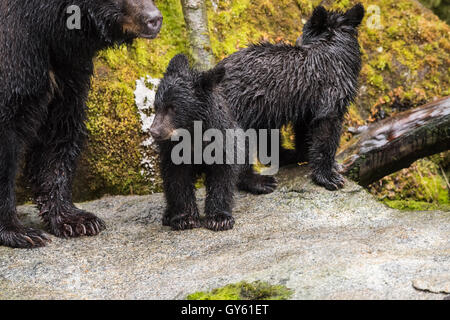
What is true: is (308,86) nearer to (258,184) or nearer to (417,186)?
(258,184)

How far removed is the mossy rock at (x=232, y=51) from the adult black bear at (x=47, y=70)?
1.40 metres

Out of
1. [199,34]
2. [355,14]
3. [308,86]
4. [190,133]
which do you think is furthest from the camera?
[199,34]

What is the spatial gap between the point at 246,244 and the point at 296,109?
199 centimetres

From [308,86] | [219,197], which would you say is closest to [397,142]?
[308,86]

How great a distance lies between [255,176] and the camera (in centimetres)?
676

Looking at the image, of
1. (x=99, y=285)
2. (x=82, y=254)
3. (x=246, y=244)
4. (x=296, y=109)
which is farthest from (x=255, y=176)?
(x=99, y=285)

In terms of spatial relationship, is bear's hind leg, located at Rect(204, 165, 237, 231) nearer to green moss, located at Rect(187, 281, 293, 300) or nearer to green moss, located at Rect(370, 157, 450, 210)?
green moss, located at Rect(187, 281, 293, 300)

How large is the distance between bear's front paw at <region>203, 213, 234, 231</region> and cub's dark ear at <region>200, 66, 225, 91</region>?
1168 mm

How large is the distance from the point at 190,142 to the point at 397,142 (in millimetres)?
2475

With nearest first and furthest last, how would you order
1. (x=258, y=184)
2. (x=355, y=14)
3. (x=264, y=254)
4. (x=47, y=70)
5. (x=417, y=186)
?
(x=264, y=254) < (x=47, y=70) < (x=258, y=184) < (x=355, y=14) < (x=417, y=186)

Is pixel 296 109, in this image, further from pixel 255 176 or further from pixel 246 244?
pixel 246 244

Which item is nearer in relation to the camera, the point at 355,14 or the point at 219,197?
the point at 219,197

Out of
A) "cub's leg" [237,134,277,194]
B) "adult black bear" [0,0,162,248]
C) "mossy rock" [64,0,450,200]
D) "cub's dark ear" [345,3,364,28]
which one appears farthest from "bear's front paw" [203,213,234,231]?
"cub's dark ear" [345,3,364,28]

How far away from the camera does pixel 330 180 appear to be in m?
6.62
